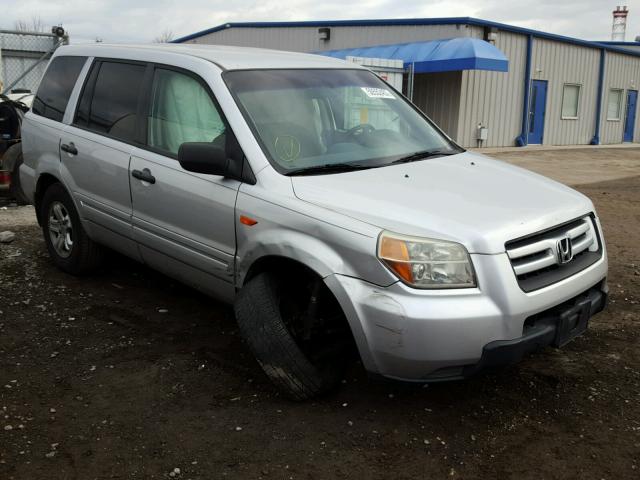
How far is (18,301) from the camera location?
5.07m

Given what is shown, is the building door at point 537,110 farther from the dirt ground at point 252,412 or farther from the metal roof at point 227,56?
the metal roof at point 227,56

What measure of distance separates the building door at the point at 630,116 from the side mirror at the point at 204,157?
28829 millimetres

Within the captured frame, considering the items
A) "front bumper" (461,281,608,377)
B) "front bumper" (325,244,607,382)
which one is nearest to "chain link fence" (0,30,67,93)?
"front bumper" (325,244,607,382)

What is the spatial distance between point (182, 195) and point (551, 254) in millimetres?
2116

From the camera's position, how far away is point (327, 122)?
4.01 metres

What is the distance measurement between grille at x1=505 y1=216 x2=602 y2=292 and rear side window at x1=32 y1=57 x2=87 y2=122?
377 centimetres

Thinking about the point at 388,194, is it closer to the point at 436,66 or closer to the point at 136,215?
the point at 136,215

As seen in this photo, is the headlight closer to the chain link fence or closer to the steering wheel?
the steering wheel

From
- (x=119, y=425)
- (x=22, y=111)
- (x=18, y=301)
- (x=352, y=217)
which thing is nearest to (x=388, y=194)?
(x=352, y=217)

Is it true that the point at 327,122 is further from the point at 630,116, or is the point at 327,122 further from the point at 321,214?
the point at 630,116

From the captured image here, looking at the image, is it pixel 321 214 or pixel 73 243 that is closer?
pixel 321 214

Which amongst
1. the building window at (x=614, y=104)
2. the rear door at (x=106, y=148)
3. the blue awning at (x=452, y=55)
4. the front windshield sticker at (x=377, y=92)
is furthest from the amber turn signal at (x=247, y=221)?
the building window at (x=614, y=104)

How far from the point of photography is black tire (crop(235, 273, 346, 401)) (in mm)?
3375

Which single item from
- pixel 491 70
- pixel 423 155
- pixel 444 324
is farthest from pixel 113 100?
→ pixel 491 70
